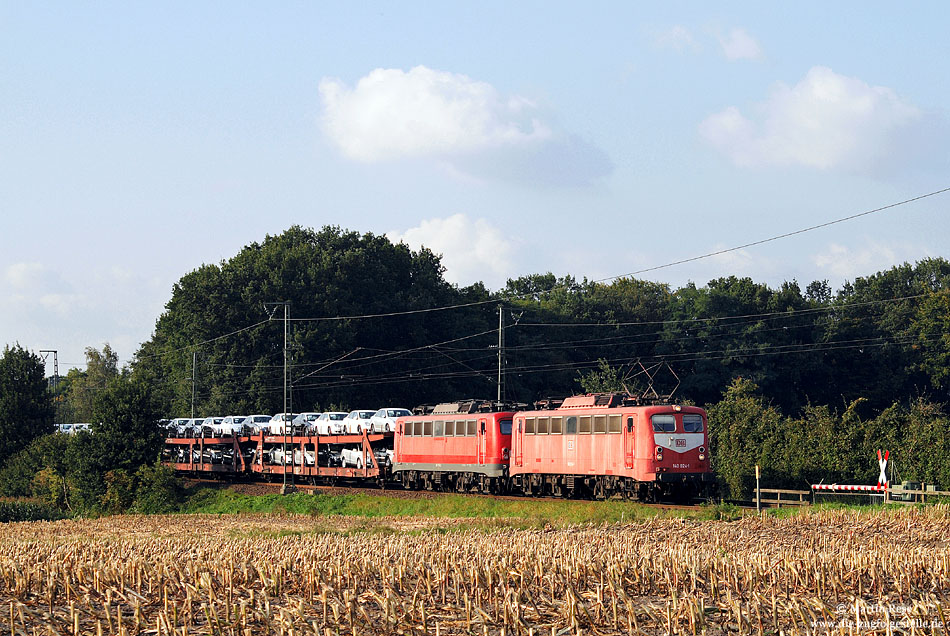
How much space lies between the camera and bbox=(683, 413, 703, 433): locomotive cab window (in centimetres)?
3872

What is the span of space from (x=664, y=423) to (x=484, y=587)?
24689 millimetres

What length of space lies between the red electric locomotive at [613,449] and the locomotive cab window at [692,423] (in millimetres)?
33

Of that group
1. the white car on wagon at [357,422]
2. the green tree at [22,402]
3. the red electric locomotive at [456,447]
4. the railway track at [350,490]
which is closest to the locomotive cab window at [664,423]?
the railway track at [350,490]

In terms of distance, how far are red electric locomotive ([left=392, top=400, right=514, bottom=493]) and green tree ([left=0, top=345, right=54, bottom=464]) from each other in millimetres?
45322

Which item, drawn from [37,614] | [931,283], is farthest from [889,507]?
[931,283]

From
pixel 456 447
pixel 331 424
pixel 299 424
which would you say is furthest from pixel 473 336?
pixel 456 447

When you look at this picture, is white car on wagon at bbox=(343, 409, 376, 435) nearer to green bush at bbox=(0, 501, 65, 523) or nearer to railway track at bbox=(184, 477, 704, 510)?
railway track at bbox=(184, 477, 704, 510)

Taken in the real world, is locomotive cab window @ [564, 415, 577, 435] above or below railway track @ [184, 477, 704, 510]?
above

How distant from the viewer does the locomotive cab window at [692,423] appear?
127ft

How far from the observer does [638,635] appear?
36.8ft

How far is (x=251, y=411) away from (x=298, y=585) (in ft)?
253

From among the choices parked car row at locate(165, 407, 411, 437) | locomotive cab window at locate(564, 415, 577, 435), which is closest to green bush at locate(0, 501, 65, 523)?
parked car row at locate(165, 407, 411, 437)

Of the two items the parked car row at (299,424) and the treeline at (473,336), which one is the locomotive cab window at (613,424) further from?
the treeline at (473,336)

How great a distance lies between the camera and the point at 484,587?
14.4 metres
